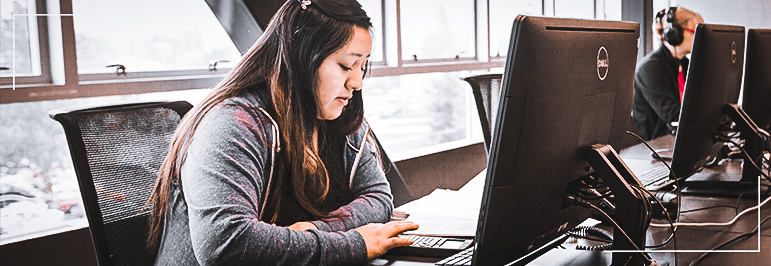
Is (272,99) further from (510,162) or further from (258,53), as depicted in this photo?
(510,162)

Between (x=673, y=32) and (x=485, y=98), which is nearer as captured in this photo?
(x=485, y=98)

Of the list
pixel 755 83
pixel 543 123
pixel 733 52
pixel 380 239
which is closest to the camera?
pixel 543 123

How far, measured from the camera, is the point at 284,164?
1193 mm

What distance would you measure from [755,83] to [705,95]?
402 millimetres

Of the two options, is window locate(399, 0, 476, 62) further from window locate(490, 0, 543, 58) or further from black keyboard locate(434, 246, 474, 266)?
black keyboard locate(434, 246, 474, 266)

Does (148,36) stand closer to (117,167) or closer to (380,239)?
(117,167)

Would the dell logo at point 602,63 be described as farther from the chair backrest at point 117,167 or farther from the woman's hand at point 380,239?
the chair backrest at point 117,167

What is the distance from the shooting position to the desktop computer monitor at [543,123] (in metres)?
0.76

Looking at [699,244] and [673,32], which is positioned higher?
[673,32]

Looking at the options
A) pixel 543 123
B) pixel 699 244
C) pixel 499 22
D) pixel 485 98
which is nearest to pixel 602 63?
pixel 543 123

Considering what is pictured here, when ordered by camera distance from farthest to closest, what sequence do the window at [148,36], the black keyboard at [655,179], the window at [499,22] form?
the window at [499,22] → the window at [148,36] → the black keyboard at [655,179]

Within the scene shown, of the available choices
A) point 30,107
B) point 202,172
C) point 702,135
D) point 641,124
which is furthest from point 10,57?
point 641,124

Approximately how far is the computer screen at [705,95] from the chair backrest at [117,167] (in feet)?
3.87

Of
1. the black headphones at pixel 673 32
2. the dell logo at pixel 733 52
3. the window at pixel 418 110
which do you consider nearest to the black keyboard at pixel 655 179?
the dell logo at pixel 733 52
